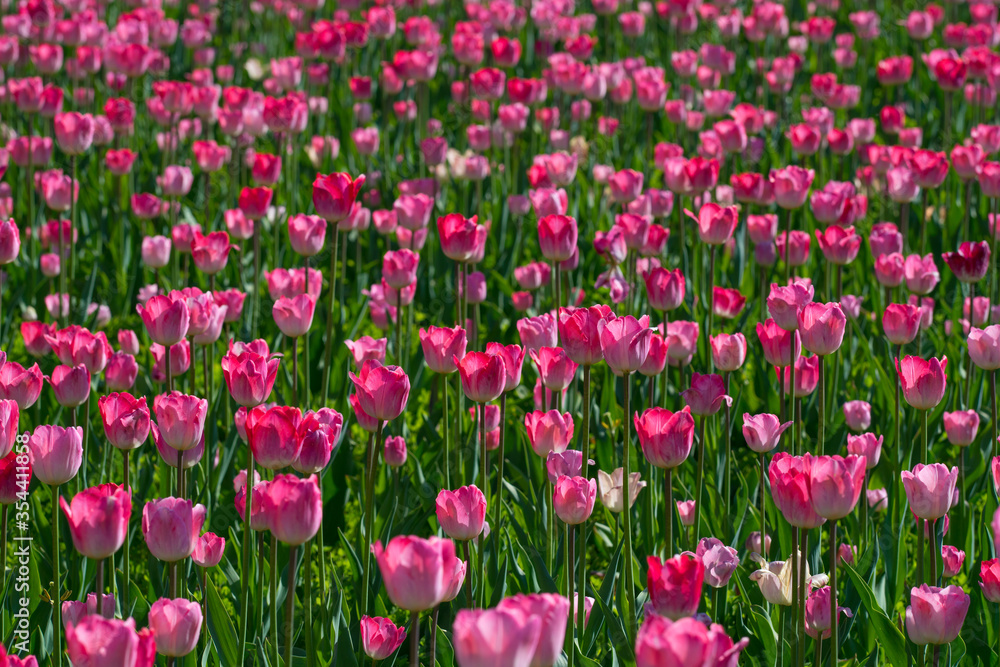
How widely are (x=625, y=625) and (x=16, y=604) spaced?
118 cm

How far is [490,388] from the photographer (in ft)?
6.59

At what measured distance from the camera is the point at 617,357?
6.28 feet

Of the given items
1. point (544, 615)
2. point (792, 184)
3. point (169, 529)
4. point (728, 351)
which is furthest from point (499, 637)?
point (792, 184)

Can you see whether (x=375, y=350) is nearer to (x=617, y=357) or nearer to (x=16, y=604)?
(x=617, y=357)

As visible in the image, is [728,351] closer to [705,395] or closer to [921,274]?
[705,395]

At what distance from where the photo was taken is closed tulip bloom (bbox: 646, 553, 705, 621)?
149cm

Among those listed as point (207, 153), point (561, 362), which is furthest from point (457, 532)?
point (207, 153)

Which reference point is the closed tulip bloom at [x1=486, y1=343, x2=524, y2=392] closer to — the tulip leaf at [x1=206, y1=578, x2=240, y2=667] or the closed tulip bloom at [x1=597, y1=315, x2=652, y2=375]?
the closed tulip bloom at [x1=597, y1=315, x2=652, y2=375]

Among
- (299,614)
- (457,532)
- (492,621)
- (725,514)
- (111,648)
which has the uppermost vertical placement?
(492,621)

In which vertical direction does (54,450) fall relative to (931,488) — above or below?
above

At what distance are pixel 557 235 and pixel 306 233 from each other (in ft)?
2.25

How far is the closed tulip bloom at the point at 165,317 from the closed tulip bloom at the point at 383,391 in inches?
22.2

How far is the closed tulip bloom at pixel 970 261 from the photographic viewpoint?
307 centimetres

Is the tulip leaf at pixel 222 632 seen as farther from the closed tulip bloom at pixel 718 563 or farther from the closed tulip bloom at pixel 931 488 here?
the closed tulip bloom at pixel 931 488
